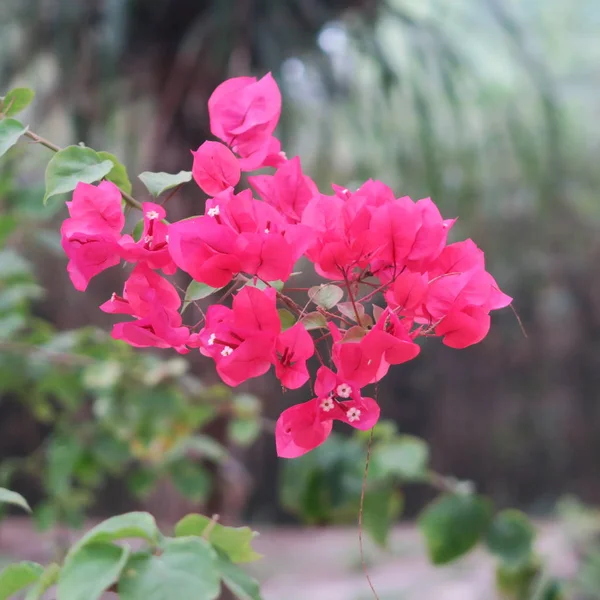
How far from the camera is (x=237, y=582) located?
0.32 m

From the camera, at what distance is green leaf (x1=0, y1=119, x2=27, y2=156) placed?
298mm

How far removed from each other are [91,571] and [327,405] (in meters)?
0.13

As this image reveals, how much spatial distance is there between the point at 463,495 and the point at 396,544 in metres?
2.13

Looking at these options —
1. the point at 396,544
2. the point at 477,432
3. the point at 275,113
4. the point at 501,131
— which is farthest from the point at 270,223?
the point at 477,432

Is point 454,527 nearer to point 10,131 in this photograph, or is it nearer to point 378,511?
point 378,511

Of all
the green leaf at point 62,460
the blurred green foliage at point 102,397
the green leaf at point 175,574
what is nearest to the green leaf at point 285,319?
the green leaf at point 175,574

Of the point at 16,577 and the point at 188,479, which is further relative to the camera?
the point at 188,479

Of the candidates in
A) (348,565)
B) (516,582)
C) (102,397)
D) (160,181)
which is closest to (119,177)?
(160,181)

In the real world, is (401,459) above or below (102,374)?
below

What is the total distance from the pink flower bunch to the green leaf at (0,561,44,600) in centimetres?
13

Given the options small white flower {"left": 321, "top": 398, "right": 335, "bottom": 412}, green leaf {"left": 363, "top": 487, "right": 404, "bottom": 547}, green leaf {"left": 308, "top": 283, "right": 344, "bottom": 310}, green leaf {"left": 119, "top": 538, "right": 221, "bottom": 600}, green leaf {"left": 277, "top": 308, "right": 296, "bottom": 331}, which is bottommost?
green leaf {"left": 363, "top": 487, "right": 404, "bottom": 547}

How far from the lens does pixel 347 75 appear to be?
4.39 feet

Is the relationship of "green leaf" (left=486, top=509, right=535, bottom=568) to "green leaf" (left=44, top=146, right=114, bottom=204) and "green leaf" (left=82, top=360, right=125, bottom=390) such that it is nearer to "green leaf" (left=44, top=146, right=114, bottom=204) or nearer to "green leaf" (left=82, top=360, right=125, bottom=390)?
"green leaf" (left=82, top=360, right=125, bottom=390)

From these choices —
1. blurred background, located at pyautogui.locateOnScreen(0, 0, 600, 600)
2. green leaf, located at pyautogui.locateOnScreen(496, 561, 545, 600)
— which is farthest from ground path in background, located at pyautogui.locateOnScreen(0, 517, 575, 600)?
green leaf, located at pyautogui.locateOnScreen(496, 561, 545, 600)
